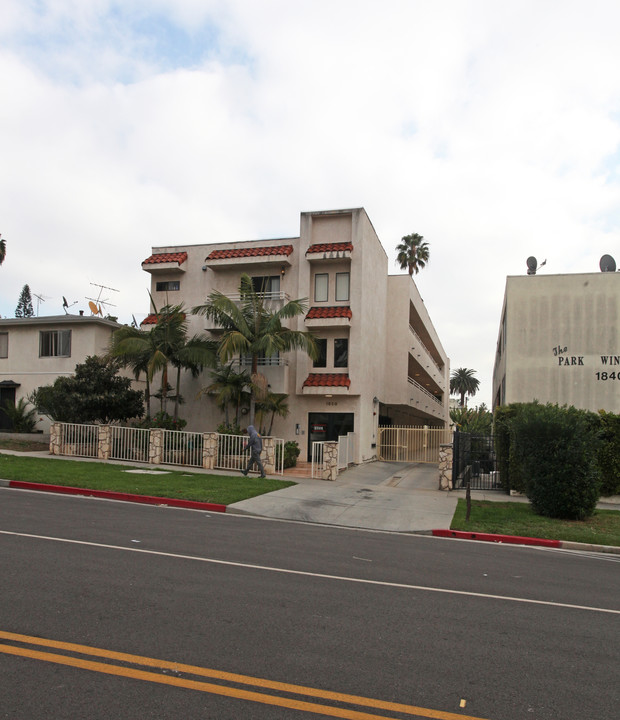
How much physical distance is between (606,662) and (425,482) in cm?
1585

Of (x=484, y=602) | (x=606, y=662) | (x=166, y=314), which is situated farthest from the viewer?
(x=166, y=314)

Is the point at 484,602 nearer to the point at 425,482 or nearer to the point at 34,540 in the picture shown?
the point at 34,540

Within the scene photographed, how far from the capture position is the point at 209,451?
66.9 ft

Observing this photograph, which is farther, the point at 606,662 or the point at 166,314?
the point at 166,314

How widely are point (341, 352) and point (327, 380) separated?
1.58 m

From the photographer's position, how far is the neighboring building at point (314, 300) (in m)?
24.6

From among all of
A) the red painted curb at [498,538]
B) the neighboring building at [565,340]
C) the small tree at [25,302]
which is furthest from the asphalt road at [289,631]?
the small tree at [25,302]

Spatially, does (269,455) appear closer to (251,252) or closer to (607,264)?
(251,252)

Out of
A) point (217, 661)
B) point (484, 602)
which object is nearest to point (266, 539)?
point (484, 602)

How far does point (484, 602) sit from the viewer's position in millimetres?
6758

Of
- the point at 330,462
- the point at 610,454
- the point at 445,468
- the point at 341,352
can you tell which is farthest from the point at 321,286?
the point at 610,454

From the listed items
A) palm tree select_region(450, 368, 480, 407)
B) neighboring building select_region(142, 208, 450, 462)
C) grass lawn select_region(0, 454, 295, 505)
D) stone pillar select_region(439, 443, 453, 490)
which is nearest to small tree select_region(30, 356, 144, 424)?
neighboring building select_region(142, 208, 450, 462)

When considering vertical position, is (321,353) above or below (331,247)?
below

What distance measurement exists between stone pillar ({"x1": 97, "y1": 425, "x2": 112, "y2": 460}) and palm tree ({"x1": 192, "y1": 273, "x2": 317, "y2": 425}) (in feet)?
16.2
